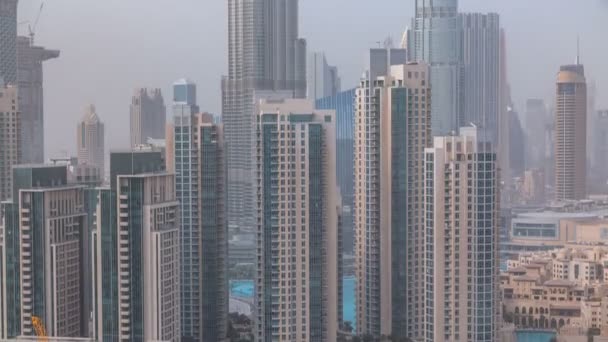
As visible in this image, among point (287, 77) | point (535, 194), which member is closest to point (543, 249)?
point (535, 194)

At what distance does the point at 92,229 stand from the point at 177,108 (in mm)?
1328

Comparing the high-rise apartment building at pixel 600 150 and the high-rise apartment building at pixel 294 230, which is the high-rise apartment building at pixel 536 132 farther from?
the high-rise apartment building at pixel 294 230

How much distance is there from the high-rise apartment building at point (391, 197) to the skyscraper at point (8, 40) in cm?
315

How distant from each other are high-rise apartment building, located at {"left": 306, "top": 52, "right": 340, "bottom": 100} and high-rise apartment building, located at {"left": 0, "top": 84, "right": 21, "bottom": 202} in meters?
2.06

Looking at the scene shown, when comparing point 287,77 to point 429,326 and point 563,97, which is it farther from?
point 429,326

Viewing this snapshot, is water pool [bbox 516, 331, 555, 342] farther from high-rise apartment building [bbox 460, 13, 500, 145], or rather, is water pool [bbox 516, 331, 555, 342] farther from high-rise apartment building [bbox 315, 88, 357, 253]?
high-rise apartment building [bbox 460, 13, 500, 145]

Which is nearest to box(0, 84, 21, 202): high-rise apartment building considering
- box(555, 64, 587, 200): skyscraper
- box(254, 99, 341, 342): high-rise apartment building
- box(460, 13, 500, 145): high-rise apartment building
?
box(254, 99, 341, 342): high-rise apartment building

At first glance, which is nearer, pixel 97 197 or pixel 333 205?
pixel 97 197

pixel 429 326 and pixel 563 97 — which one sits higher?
pixel 563 97

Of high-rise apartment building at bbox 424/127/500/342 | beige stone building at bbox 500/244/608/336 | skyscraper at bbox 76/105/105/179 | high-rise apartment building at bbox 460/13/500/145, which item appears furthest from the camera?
high-rise apartment building at bbox 460/13/500/145

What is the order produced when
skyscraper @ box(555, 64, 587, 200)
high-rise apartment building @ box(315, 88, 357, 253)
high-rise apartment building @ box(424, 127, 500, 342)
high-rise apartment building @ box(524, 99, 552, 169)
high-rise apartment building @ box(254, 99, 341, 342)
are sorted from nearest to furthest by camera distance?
high-rise apartment building @ box(424, 127, 500, 342) < high-rise apartment building @ box(254, 99, 341, 342) < high-rise apartment building @ box(315, 88, 357, 253) < high-rise apartment building @ box(524, 99, 552, 169) < skyscraper @ box(555, 64, 587, 200)

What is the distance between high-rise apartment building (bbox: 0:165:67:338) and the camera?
19.0 feet

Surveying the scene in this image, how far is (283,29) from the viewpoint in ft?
35.1

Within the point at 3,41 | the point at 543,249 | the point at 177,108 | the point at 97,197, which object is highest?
the point at 3,41
